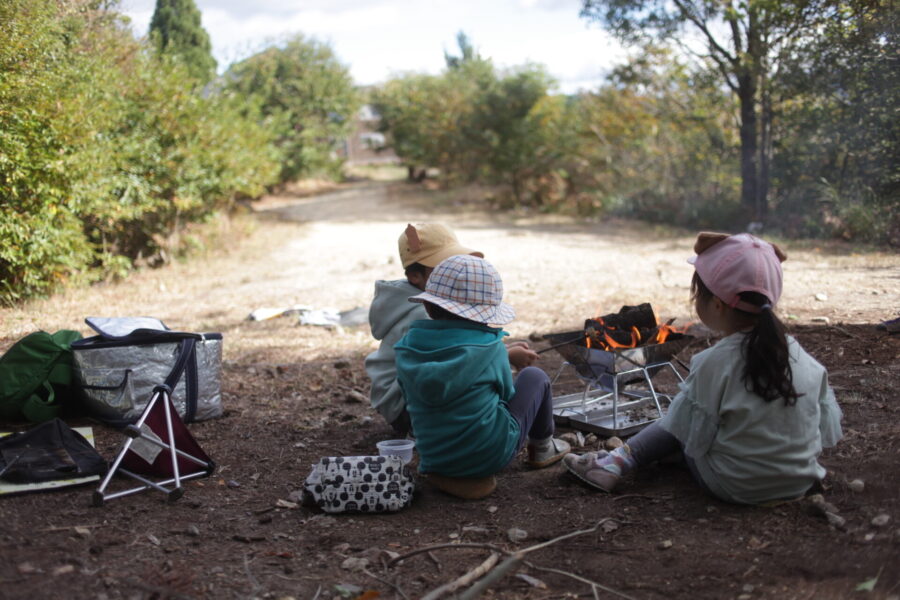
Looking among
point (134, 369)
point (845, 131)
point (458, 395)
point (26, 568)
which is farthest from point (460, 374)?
point (845, 131)

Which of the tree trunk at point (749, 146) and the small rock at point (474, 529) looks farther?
the tree trunk at point (749, 146)

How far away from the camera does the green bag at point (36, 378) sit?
4.62 metres

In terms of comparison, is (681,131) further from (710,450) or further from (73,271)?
(710,450)

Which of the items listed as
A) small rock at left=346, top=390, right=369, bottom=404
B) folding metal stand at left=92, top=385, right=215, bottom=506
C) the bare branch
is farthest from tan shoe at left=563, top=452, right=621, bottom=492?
small rock at left=346, top=390, right=369, bottom=404

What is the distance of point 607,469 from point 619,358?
75cm

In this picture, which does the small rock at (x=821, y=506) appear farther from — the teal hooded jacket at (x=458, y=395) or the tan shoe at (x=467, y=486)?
the tan shoe at (x=467, y=486)

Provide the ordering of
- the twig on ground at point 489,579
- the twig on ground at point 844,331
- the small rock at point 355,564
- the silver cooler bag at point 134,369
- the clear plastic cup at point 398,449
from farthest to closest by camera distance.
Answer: the twig on ground at point 844,331 → the silver cooler bag at point 134,369 → the clear plastic cup at point 398,449 → the small rock at point 355,564 → the twig on ground at point 489,579

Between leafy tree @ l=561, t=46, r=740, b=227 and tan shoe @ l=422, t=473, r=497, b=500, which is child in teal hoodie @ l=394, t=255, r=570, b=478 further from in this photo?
leafy tree @ l=561, t=46, r=740, b=227

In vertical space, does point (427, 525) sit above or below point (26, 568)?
below

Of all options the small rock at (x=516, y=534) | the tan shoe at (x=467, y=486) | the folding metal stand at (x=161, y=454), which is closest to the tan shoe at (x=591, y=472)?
the tan shoe at (x=467, y=486)

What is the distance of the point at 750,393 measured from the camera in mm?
3029

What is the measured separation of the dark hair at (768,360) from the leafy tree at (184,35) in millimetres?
11540

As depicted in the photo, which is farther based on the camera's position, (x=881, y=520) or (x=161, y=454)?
(x=161, y=454)

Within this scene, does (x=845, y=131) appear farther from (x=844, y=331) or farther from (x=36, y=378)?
(x=36, y=378)
